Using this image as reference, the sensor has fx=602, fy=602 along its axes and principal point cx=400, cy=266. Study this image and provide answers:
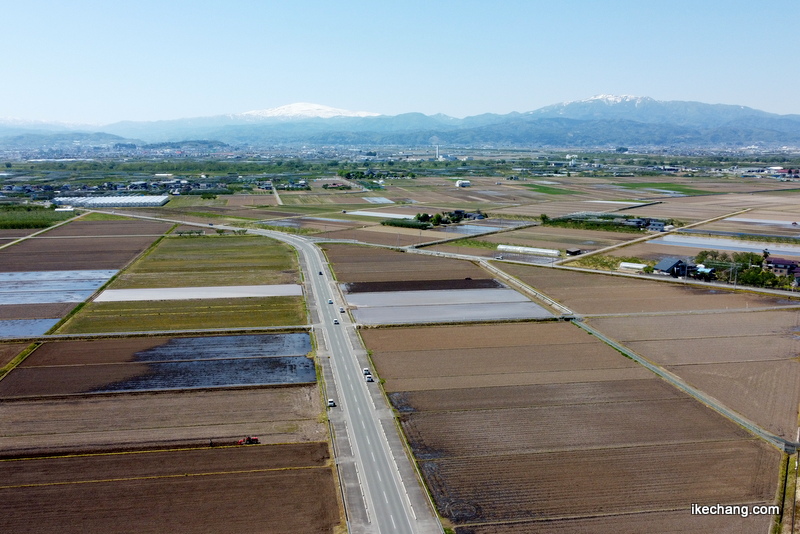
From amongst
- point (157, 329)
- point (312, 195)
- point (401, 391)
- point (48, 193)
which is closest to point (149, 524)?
point (401, 391)

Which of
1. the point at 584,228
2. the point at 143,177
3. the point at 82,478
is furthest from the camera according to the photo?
the point at 143,177

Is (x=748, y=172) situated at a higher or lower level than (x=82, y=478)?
higher

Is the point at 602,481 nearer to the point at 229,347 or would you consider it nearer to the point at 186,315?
the point at 229,347

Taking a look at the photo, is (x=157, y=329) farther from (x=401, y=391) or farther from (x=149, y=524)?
(x=149, y=524)

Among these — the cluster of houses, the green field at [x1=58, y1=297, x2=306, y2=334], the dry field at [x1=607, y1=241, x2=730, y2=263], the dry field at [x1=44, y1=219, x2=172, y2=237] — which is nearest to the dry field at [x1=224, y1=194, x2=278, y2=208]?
the dry field at [x1=44, y1=219, x2=172, y2=237]

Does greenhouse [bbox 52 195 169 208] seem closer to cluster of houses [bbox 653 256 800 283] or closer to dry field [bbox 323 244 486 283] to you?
dry field [bbox 323 244 486 283]

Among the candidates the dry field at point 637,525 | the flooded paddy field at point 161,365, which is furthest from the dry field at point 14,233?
the dry field at point 637,525

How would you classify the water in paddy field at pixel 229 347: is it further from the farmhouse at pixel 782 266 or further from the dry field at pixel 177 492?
the farmhouse at pixel 782 266
